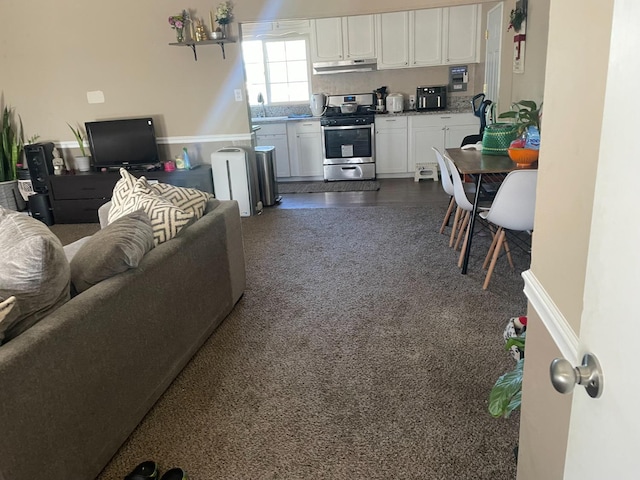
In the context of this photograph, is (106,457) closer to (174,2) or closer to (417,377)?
(417,377)

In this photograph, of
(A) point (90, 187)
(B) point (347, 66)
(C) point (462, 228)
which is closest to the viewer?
(C) point (462, 228)

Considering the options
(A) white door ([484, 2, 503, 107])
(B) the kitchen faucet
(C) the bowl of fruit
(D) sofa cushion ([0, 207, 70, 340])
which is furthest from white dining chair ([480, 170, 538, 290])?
(B) the kitchen faucet

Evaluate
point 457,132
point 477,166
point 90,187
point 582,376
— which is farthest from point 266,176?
point 582,376

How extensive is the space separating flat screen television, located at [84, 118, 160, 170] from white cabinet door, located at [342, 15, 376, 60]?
2.94m

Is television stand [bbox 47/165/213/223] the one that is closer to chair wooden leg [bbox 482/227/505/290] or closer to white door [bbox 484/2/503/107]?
chair wooden leg [bbox 482/227/505/290]

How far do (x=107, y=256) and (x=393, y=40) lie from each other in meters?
5.71

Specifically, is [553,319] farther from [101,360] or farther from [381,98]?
[381,98]

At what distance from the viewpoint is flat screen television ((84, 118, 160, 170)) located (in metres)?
5.24

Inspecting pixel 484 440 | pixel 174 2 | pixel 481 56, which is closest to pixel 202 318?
pixel 484 440

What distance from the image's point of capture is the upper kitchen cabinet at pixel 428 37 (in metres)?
6.33

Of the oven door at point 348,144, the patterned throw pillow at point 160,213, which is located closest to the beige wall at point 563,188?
the patterned throw pillow at point 160,213

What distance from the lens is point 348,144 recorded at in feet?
21.7

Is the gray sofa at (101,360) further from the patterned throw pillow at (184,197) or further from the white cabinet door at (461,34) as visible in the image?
the white cabinet door at (461,34)

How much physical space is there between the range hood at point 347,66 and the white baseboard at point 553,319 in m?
5.93
